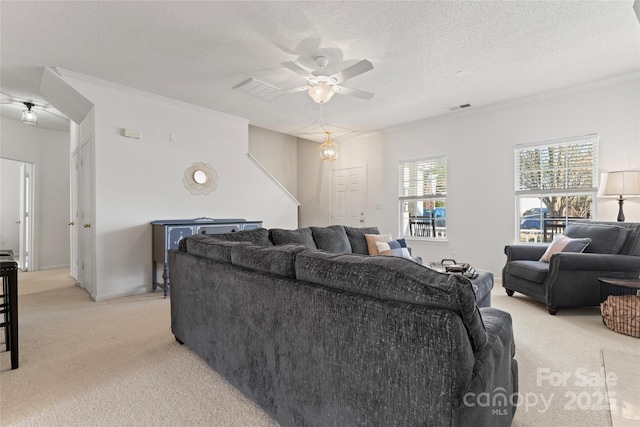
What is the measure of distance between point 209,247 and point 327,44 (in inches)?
89.0

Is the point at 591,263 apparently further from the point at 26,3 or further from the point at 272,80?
the point at 26,3

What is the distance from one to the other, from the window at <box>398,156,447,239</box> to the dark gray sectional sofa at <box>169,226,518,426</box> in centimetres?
435

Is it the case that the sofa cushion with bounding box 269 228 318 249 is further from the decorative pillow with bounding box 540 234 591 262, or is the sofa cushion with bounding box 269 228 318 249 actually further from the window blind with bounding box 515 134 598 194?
the window blind with bounding box 515 134 598 194

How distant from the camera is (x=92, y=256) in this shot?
399cm

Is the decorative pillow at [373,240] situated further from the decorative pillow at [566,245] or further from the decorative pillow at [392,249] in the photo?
the decorative pillow at [566,245]

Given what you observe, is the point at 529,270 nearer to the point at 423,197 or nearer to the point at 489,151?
the point at 489,151

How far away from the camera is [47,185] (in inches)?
236

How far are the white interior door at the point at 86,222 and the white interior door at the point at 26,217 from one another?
82.9 inches

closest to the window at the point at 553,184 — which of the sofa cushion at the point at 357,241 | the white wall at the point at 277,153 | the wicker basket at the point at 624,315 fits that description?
the wicker basket at the point at 624,315

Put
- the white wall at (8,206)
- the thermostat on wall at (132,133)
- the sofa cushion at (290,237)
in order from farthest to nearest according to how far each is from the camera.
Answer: the white wall at (8,206)
the thermostat on wall at (132,133)
the sofa cushion at (290,237)

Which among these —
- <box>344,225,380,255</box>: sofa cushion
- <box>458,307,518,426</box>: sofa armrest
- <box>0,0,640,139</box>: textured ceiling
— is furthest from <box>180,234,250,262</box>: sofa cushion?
<box>344,225,380,255</box>: sofa cushion

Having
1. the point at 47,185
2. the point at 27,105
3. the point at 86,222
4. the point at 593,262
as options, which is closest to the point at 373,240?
the point at 593,262

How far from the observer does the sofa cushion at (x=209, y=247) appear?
6.32ft

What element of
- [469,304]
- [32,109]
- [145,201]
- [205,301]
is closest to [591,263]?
[469,304]
